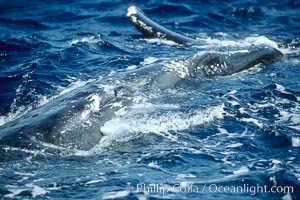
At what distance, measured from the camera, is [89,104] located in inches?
304

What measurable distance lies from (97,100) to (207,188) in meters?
3.05

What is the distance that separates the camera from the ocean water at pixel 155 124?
593cm

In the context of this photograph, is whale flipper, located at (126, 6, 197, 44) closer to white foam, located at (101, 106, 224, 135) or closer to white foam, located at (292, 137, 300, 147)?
white foam, located at (101, 106, 224, 135)

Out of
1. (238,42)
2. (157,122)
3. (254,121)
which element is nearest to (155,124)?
(157,122)

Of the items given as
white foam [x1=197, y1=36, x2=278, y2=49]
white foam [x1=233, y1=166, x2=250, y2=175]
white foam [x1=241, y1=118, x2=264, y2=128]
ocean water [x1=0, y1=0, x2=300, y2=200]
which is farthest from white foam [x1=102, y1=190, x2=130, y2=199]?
white foam [x1=197, y1=36, x2=278, y2=49]

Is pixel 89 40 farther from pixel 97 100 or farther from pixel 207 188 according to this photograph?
pixel 207 188

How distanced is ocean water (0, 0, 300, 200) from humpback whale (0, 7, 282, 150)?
0.31 ft

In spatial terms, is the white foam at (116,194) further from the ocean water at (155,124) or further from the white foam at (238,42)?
the white foam at (238,42)

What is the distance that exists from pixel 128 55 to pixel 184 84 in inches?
148

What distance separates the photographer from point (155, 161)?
6.63m

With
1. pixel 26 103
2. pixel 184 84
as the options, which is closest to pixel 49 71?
pixel 26 103

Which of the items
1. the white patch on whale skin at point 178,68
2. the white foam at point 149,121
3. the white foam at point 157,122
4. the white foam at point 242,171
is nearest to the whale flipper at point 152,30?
the white patch on whale skin at point 178,68

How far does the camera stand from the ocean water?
5.93 m

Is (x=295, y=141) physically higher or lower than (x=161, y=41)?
lower
